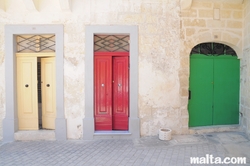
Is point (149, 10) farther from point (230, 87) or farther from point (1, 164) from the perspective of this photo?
point (1, 164)

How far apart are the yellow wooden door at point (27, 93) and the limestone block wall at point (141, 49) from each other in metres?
0.41

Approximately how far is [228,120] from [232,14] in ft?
10.5

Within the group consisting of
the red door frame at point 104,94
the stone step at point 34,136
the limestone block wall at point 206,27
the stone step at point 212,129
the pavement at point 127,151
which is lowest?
the pavement at point 127,151

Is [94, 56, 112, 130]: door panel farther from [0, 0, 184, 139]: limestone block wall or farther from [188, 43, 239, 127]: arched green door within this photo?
[188, 43, 239, 127]: arched green door

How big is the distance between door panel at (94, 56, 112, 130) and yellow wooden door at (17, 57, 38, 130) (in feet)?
5.92

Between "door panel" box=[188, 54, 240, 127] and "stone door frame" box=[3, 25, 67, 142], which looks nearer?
"stone door frame" box=[3, 25, 67, 142]

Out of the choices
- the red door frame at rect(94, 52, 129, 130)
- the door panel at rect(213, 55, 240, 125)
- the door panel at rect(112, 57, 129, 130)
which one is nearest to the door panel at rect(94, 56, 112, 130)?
the red door frame at rect(94, 52, 129, 130)

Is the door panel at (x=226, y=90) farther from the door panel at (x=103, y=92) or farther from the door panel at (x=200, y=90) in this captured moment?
the door panel at (x=103, y=92)

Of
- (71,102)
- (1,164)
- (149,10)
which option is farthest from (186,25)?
(1,164)

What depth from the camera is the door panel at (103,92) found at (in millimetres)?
5000

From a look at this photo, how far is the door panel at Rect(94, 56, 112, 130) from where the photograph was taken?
16.4 ft

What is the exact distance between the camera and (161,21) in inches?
192

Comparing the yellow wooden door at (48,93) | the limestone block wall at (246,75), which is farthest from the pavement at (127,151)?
the yellow wooden door at (48,93)

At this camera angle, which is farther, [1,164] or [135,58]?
[135,58]
